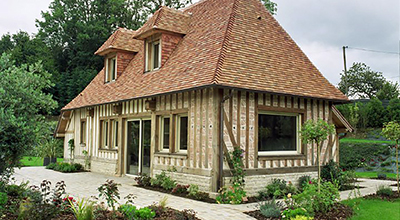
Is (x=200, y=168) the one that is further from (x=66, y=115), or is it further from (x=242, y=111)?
(x=66, y=115)

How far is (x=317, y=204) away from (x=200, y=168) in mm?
3303

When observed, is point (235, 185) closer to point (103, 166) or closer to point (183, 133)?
point (183, 133)

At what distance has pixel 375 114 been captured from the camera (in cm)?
2452

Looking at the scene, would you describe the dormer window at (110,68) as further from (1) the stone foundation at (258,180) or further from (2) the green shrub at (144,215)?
(2) the green shrub at (144,215)

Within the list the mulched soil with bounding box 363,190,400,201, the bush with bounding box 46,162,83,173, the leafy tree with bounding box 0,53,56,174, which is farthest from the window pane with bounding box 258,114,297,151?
the bush with bounding box 46,162,83,173

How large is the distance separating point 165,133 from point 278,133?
3.52 metres

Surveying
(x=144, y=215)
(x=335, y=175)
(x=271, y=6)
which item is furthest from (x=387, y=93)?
(x=144, y=215)

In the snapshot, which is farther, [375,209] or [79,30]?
[79,30]

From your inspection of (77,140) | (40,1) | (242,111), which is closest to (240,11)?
(242,111)

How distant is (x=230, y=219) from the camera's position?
A: 6930 mm

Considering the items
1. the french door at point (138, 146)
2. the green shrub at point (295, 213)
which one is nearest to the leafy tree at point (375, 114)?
the french door at point (138, 146)

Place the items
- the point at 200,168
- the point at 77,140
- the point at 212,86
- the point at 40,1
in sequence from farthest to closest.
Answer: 1. the point at 40,1
2. the point at 77,140
3. the point at 200,168
4. the point at 212,86

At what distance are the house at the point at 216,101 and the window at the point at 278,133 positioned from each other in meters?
0.03

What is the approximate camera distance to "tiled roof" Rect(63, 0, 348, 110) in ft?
32.7
